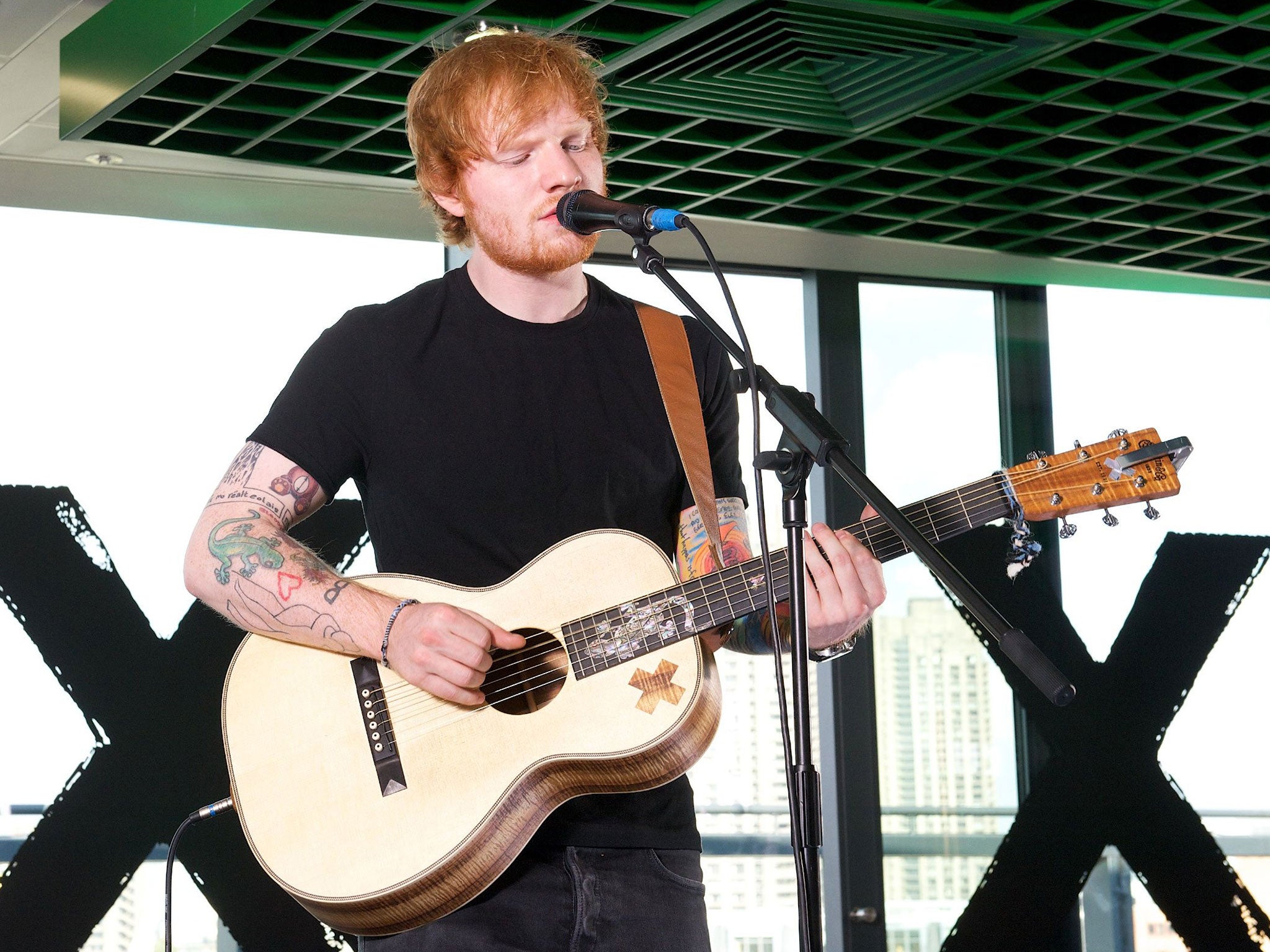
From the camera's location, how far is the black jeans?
1.66 meters

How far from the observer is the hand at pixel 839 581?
159cm

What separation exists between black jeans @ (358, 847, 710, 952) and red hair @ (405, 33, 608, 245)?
3.24 ft

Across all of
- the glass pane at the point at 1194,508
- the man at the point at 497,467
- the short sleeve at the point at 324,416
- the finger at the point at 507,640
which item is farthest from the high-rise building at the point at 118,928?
the glass pane at the point at 1194,508

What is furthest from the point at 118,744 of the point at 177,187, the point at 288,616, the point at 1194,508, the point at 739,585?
the point at 1194,508

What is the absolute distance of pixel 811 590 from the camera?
1.62 meters


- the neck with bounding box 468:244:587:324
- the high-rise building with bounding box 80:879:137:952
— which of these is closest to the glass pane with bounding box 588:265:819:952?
the high-rise building with bounding box 80:879:137:952

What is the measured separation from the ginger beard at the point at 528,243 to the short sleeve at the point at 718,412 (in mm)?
260

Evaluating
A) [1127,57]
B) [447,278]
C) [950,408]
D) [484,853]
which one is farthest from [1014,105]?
[484,853]

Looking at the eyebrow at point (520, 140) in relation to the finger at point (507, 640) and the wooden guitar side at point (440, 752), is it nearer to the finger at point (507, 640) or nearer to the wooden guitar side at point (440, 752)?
the wooden guitar side at point (440, 752)

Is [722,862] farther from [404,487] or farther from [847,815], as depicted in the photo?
[404,487]

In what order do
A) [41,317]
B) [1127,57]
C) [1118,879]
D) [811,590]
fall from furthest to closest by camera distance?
1. [1118,879]
2. [41,317]
3. [1127,57]
4. [811,590]

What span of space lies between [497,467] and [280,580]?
1.08 ft

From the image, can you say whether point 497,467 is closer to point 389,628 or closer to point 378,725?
point 389,628

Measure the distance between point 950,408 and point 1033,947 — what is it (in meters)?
1.89
